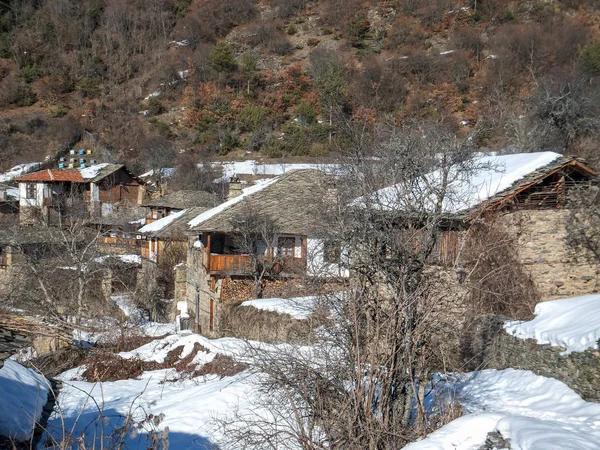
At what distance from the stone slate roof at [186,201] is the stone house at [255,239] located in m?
10.7

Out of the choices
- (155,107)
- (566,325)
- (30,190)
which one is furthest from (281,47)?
(566,325)

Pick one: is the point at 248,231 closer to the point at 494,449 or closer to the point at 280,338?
the point at 280,338

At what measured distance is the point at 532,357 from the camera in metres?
10.0

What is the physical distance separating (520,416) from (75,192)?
127 ft

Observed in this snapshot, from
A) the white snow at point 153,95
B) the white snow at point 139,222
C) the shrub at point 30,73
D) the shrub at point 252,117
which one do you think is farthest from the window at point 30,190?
the shrub at point 30,73

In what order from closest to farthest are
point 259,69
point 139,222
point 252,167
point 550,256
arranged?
point 550,256 → point 139,222 → point 252,167 → point 259,69

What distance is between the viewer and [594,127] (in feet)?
80.2

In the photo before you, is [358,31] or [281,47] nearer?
[358,31]

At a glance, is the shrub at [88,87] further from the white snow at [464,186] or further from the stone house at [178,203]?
the white snow at [464,186]

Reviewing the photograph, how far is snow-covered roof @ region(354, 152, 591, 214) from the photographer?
12.4 metres

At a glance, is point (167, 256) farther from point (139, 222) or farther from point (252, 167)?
point (252, 167)

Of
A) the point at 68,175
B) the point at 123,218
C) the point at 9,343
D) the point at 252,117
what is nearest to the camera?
the point at 9,343

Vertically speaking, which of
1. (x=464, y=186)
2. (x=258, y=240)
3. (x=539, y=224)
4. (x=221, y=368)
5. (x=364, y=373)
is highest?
(x=464, y=186)

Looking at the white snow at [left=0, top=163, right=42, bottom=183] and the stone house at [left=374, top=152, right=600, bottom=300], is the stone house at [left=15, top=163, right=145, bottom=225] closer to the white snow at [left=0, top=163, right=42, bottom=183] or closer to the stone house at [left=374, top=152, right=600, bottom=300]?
the white snow at [left=0, top=163, right=42, bottom=183]
